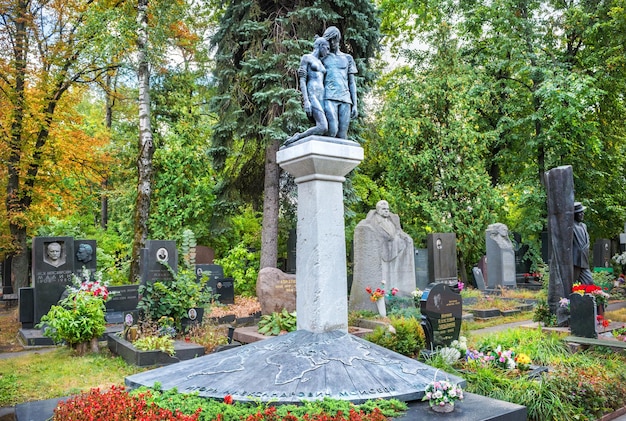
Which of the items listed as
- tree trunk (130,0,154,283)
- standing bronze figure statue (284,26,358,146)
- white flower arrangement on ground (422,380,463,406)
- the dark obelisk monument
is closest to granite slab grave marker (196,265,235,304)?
tree trunk (130,0,154,283)

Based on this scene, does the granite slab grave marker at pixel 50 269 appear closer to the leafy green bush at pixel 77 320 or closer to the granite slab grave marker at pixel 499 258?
the leafy green bush at pixel 77 320

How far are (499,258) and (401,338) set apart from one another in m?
11.1

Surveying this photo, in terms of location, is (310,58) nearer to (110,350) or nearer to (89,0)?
(110,350)

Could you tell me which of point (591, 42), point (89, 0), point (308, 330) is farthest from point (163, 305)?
point (591, 42)

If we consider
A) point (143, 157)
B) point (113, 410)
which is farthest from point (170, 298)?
point (143, 157)

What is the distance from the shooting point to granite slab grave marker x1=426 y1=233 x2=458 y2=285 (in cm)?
1575

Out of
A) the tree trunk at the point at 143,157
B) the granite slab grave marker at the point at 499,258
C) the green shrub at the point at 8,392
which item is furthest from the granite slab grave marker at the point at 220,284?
the granite slab grave marker at the point at 499,258

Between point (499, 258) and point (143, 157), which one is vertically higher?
point (143, 157)

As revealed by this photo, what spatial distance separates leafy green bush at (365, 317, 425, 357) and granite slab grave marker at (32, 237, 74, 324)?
7.08 metres

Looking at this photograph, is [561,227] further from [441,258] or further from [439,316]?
[441,258]

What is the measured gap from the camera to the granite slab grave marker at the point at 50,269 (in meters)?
11.3

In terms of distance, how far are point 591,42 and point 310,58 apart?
19.3 meters

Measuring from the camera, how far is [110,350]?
949 cm

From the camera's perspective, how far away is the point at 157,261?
35.3 ft
